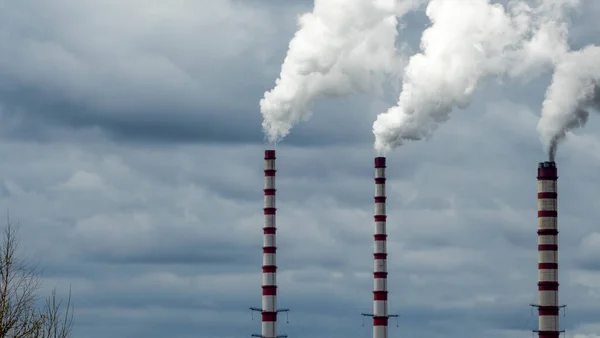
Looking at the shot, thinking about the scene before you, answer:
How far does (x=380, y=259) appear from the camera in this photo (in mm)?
69312

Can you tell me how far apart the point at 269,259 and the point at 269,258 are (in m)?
0.05

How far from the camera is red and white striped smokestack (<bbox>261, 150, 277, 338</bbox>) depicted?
68.2m

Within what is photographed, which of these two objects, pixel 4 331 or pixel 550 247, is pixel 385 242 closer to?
pixel 550 247

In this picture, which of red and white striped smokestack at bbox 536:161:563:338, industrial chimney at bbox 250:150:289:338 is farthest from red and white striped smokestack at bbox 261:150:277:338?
red and white striped smokestack at bbox 536:161:563:338

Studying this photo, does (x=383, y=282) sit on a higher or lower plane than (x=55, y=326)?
higher

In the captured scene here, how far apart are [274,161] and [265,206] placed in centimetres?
235

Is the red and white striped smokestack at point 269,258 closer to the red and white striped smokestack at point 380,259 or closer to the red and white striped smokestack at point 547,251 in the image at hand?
the red and white striped smokestack at point 380,259

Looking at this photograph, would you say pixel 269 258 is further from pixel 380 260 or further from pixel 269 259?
pixel 380 260

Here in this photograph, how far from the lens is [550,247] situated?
2251 inches

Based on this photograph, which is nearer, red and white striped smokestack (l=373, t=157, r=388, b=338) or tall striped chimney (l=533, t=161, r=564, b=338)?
tall striped chimney (l=533, t=161, r=564, b=338)

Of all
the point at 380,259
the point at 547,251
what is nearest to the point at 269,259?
the point at 380,259

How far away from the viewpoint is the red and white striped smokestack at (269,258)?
224 feet

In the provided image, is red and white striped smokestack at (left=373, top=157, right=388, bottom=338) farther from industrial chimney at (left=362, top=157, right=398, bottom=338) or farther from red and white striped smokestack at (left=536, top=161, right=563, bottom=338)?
red and white striped smokestack at (left=536, top=161, right=563, bottom=338)

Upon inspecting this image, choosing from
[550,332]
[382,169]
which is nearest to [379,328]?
[382,169]
